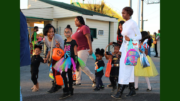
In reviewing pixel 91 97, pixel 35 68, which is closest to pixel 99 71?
pixel 91 97

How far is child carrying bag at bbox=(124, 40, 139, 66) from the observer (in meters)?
4.16

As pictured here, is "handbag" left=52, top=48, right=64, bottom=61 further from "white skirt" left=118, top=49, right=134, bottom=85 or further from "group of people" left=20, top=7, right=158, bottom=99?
"white skirt" left=118, top=49, right=134, bottom=85

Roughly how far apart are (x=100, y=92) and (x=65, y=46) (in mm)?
1559

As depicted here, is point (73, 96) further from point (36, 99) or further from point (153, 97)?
point (153, 97)

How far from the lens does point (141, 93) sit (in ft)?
15.8

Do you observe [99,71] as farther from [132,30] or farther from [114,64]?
[132,30]

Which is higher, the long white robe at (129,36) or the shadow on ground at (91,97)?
the long white robe at (129,36)

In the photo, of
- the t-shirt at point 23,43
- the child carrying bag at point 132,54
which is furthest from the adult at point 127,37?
the t-shirt at point 23,43

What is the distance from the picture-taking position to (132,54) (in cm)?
419

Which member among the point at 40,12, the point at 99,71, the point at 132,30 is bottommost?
the point at 99,71

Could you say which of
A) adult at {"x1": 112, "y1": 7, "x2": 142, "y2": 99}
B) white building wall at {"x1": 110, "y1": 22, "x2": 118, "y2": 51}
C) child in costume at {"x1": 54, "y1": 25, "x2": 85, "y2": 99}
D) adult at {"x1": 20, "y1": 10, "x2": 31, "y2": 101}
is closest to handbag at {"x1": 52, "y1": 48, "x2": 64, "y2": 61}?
child in costume at {"x1": 54, "y1": 25, "x2": 85, "y2": 99}

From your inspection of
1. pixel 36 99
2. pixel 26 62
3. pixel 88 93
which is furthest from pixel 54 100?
pixel 26 62

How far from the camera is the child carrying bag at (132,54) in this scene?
416 centimetres

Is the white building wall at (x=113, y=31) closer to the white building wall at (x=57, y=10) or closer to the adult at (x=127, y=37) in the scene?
the white building wall at (x=57, y=10)
